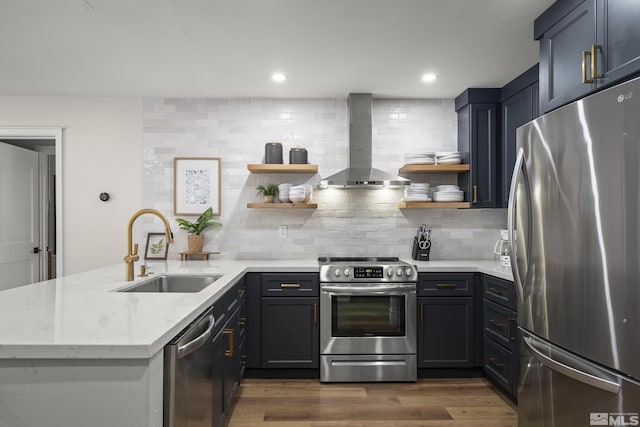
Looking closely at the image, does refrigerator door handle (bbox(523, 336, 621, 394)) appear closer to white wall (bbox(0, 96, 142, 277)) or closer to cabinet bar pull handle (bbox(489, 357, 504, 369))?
cabinet bar pull handle (bbox(489, 357, 504, 369))

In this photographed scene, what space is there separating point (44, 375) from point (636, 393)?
196 cm

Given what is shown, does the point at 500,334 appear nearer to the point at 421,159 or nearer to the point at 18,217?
the point at 421,159

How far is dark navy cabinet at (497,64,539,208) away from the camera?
3084 millimetres

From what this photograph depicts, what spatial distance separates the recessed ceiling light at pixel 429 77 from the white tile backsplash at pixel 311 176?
1.74 feet

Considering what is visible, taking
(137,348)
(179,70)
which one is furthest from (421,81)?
(137,348)

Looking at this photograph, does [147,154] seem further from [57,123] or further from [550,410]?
[550,410]

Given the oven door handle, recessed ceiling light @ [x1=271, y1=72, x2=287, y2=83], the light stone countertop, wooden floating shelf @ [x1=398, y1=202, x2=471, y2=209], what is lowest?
the oven door handle

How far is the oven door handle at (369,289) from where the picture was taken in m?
3.21

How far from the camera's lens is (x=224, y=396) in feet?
7.66

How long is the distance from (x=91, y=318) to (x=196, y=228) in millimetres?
2350

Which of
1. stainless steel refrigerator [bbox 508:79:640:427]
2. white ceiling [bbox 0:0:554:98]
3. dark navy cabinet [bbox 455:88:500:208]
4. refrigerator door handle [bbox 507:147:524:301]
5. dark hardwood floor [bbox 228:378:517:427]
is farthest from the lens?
dark navy cabinet [bbox 455:88:500:208]

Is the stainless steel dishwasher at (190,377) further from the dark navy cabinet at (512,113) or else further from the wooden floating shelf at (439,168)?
the dark navy cabinet at (512,113)

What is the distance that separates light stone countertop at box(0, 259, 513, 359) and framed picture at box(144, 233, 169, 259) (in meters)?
1.34

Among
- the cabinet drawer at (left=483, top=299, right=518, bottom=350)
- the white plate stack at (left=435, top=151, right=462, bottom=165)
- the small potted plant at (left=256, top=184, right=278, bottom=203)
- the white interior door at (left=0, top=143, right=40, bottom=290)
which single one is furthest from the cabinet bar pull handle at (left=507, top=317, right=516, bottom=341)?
the white interior door at (left=0, top=143, right=40, bottom=290)
